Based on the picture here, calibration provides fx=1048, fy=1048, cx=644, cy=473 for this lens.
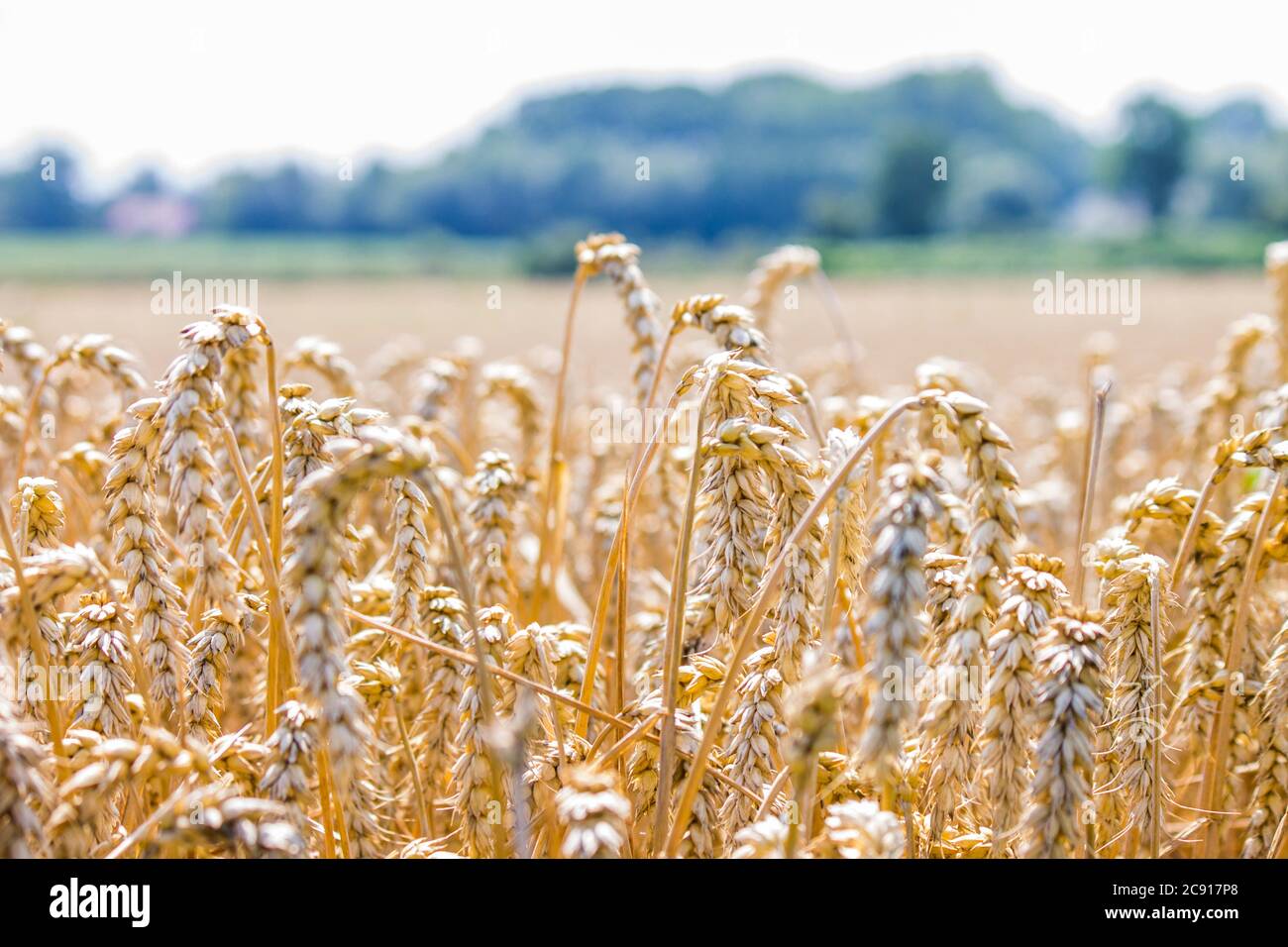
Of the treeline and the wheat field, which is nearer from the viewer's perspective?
the wheat field

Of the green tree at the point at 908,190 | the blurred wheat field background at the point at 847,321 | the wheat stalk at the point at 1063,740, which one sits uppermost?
the green tree at the point at 908,190

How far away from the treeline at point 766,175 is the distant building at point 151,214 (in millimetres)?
994

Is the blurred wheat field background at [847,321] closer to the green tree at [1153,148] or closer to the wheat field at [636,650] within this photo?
the wheat field at [636,650]

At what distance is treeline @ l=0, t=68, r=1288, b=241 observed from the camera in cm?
8731

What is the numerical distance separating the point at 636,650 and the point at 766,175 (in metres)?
136

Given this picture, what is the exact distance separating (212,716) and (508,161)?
130 m

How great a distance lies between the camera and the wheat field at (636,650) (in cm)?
140

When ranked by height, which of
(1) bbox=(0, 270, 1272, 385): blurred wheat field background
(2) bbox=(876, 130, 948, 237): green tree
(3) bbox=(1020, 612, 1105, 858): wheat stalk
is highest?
(2) bbox=(876, 130, 948, 237): green tree

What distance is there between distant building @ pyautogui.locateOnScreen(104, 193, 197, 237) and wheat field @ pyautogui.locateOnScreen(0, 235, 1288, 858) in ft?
330

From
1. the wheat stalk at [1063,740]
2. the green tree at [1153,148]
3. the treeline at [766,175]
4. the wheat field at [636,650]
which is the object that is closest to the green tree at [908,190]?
the treeline at [766,175]

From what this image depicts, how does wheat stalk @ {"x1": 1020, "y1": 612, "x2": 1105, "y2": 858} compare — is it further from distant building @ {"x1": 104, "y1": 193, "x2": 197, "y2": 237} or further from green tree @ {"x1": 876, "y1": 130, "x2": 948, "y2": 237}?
distant building @ {"x1": 104, "y1": 193, "x2": 197, "y2": 237}

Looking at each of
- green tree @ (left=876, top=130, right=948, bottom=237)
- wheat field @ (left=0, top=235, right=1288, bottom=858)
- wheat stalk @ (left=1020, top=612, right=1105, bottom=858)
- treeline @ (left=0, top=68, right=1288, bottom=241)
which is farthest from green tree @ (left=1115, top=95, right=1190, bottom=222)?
wheat stalk @ (left=1020, top=612, right=1105, bottom=858)

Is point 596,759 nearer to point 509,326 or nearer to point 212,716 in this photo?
point 212,716
